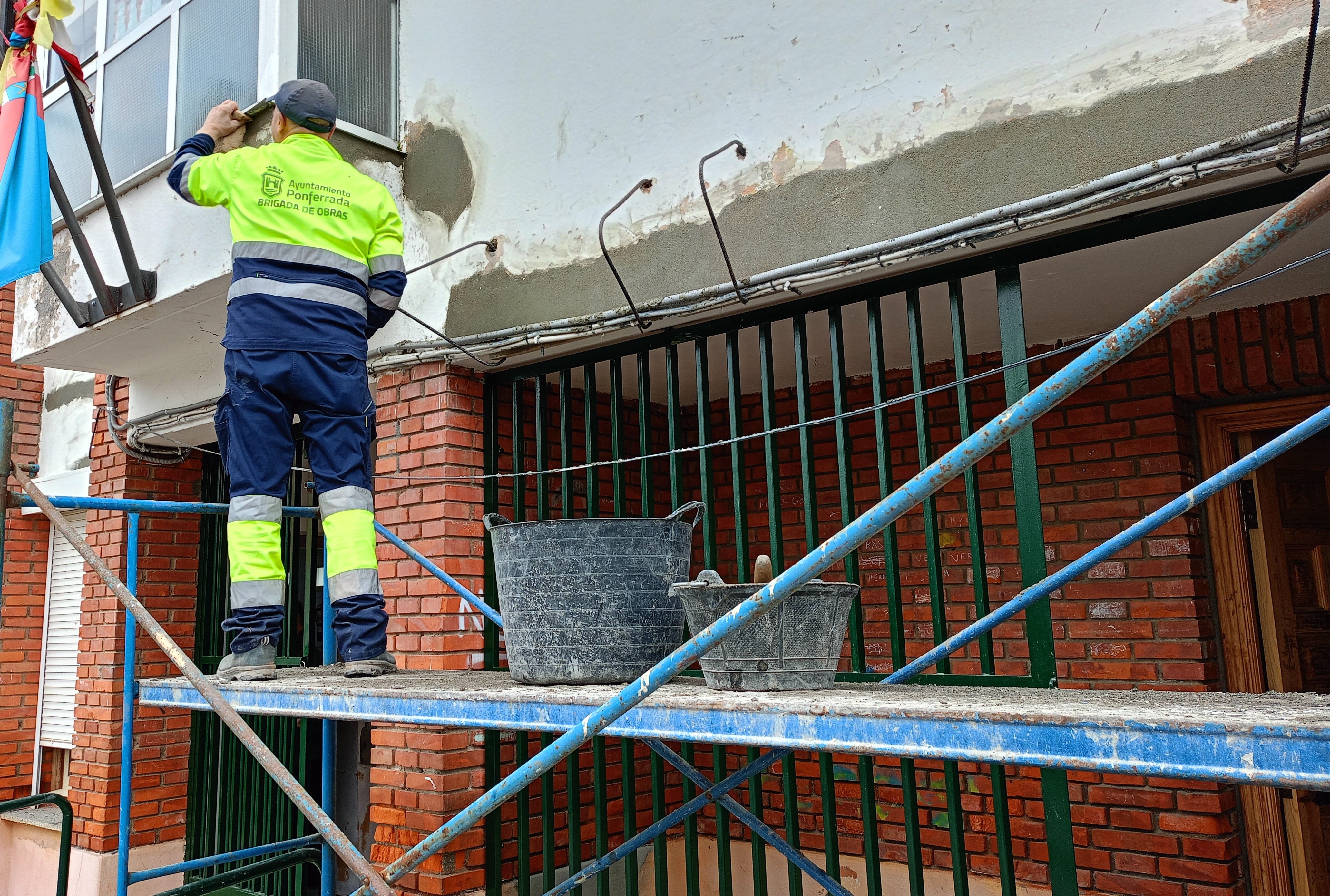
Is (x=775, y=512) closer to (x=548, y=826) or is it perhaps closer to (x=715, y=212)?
(x=715, y=212)

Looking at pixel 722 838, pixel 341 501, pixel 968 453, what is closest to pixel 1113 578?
pixel 722 838

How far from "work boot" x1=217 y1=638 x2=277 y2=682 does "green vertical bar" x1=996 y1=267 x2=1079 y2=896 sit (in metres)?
2.42

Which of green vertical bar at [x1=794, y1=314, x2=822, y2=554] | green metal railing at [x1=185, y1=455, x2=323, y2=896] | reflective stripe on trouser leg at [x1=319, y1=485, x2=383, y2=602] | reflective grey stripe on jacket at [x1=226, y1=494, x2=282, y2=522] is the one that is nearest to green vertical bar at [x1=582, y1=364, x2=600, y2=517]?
green vertical bar at [x1=794, y1=314, x2=822, y2=554]

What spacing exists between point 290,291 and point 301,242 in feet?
0.64

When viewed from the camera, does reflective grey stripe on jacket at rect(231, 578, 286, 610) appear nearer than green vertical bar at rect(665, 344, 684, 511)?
Yes

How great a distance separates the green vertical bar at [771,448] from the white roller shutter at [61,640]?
5553 millimetres

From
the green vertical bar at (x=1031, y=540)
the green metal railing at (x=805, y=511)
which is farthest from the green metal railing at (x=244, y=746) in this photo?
the green vertical bar at (x=1031, y=540)

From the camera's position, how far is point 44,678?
24.6 ft

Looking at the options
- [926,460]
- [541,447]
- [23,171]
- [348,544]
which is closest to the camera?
[348,544]

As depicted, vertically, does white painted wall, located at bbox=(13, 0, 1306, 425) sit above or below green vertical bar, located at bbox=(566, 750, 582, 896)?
above

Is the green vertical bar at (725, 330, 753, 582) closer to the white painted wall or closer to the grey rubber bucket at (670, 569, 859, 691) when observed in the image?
the white painted wall

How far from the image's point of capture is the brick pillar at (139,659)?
20.3ft

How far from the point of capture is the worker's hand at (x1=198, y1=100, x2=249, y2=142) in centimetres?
394

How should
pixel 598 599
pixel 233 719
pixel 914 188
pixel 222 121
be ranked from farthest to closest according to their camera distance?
pixel 222 121
pixel 914 188
pixel 598 599
pixel 233 719
